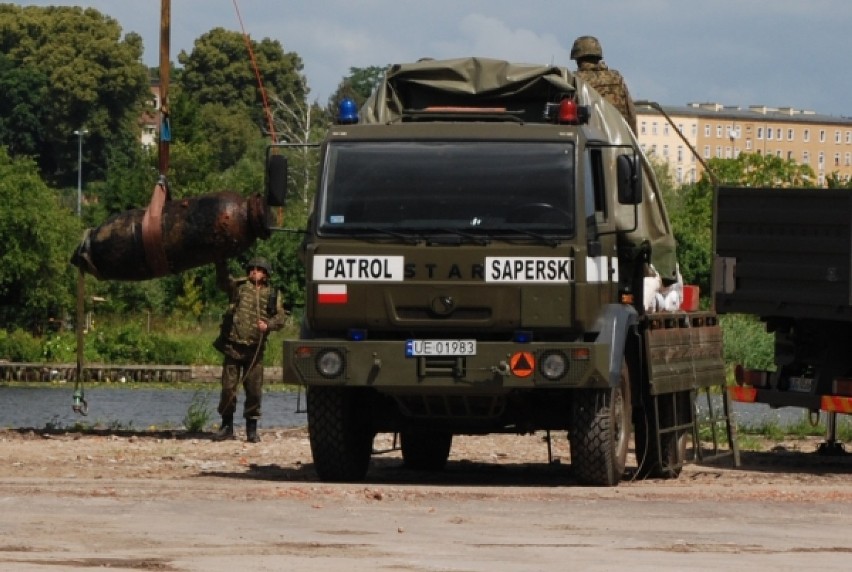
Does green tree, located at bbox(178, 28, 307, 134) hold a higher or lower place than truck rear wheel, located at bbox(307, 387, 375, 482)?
higher

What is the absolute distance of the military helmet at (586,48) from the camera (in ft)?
63.0

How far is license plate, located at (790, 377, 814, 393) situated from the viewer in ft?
66.3

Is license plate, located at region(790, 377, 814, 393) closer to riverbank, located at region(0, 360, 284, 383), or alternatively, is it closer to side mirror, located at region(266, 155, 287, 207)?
side mirror, located at region(266, 155, 287, 207)

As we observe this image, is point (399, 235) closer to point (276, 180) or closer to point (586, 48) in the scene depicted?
point (276, 180)

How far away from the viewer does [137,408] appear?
41.6 metres

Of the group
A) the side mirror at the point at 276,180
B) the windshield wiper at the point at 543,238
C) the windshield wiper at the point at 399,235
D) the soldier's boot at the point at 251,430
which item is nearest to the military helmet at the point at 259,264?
the soldier's boot at the point at 251,430

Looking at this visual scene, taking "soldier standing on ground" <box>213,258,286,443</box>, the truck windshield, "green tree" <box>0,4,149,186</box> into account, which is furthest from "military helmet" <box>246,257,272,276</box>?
"green tree" <box>0,4,149,186</box>

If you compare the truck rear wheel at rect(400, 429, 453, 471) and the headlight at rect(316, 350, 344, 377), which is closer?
the headlight at rect(316, 350, 344, 377)

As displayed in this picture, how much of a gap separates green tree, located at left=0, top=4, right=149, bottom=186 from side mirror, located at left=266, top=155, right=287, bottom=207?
4484 inches

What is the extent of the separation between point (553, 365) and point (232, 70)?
11512 centimetres

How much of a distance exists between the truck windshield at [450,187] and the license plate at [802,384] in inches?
209

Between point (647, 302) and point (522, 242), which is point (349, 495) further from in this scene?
point (647, 302)

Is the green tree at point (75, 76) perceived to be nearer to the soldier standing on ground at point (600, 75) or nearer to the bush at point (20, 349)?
the bush at point (20, 349)

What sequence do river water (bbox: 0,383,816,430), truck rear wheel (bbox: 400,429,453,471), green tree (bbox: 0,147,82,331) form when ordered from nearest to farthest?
truck rear wheel (bbox: 400,429,453,471)
river water (bbox: 0,383,816,430)
green tree (bbox: 0,147,82,331)
